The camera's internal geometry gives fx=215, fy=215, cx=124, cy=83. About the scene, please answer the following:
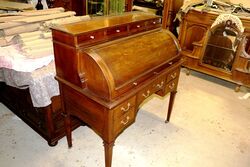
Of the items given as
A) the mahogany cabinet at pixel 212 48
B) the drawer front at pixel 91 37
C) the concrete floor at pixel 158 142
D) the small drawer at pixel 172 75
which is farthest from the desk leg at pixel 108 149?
the mahogany cabinet at pixel 212 48

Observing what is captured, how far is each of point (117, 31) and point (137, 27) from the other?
245mm

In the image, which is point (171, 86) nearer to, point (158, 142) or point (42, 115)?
point (158, 142)

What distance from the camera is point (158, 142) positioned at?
2.07 meters

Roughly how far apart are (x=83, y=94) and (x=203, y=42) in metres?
2.36

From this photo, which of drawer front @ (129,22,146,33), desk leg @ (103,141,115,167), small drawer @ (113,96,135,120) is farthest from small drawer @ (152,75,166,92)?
desk leg @ (103,141,115,167)

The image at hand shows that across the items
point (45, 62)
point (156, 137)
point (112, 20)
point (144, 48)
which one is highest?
point (112, 20)

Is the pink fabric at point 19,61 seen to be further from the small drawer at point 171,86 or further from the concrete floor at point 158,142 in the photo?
the small drawer at point 171,86

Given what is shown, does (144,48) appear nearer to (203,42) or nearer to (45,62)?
(45,62)

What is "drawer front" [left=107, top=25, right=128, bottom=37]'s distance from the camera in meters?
1.47

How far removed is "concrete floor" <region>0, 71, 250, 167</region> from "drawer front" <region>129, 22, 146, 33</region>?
1.03 metres

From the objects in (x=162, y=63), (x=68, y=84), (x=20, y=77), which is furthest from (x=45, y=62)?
(x=162, y=63)

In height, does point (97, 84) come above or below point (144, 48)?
below

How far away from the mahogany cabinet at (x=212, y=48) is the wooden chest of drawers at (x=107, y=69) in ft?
5.39

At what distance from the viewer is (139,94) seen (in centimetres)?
155
